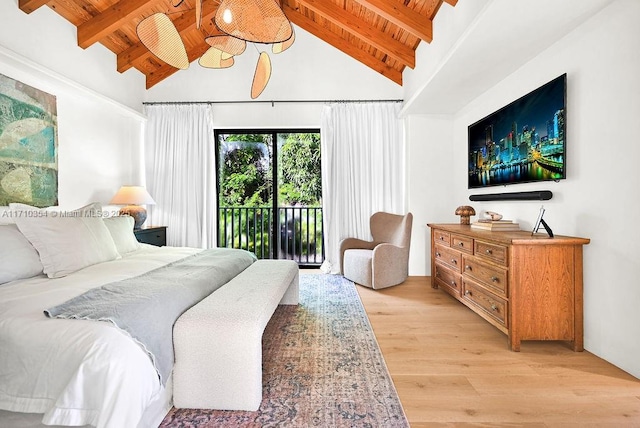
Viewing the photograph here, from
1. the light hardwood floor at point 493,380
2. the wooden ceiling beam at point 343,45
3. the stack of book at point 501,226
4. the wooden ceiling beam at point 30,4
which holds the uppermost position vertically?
the wooden ceiling beam at point 343,45

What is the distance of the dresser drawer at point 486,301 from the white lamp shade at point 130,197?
146 inches

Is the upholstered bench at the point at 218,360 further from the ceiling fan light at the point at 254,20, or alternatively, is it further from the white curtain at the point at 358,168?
the white curtain at the point at 358,168

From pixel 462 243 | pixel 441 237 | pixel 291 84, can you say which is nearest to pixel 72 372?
pixel 462 243

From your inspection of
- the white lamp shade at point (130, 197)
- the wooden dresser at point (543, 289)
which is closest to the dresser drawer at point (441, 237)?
the wooden dresser at point (543, 289)

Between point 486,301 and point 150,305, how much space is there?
2389mm

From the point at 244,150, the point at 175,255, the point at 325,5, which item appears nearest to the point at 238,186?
the point at 244,150

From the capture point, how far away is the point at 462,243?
10.4ft

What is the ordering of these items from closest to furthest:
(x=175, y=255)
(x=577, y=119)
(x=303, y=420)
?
(x=303, y=420)
(x=577, y=119)
(x=175, y=255)

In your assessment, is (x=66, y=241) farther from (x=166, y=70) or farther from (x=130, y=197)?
(x=166, y=70)

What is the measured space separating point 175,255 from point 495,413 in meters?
2.51

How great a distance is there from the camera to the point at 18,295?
1688 millimetres

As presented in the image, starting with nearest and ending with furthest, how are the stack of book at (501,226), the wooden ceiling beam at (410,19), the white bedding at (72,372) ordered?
the white bedding at (72,372) < the stack of book at (501,226) < the wooden ceiling beam at (410,19)

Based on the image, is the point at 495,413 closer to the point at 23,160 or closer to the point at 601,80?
the point at 601,80

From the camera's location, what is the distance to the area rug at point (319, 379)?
63.0 inches
